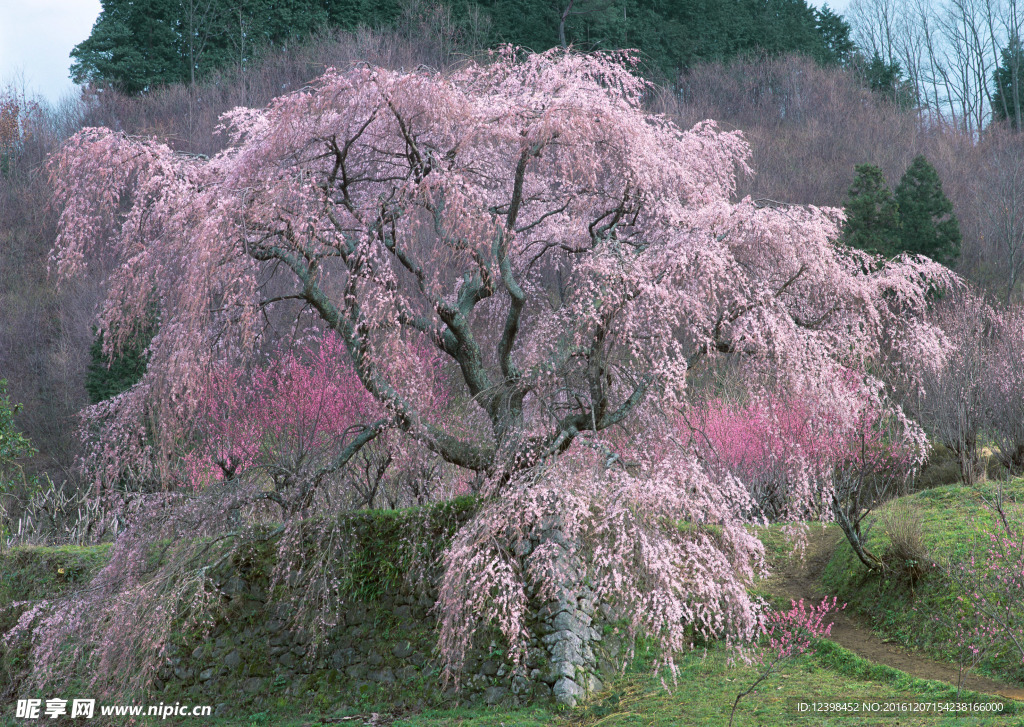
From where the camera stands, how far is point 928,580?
714cm

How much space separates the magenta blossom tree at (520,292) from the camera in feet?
17.5

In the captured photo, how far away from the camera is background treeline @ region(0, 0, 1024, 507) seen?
20141mm

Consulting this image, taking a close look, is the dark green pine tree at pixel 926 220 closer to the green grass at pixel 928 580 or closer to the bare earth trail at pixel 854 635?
the green grass at pixel 928 580

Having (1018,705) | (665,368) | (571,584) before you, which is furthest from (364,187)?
(1018,705)

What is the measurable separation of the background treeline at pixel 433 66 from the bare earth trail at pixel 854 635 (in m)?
12.4

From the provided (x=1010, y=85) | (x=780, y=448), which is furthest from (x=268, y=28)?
(x=1010, y=85)

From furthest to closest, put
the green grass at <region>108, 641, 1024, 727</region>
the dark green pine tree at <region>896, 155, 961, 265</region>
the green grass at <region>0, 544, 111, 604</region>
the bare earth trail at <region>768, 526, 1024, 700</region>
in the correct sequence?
the dark green pine tree at <region>896, 155, 961, 265</region>
the green grass at <region>0, 544, 111, 604</region>
the bare earth trail at <region>768, 526, 1024, 700</region>
the green grass at <region>108, 641, 1024, 727</region>

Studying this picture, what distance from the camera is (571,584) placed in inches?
248

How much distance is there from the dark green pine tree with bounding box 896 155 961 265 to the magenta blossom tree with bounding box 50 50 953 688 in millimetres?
11303

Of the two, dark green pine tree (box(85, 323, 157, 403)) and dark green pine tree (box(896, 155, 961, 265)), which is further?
dark green pine tree (box(896, 155, 961, 265))

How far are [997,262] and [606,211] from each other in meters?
17.0

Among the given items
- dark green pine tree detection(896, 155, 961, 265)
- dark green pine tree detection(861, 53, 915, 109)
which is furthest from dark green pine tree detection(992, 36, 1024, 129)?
dark green pine tree detection(896, 155, 961, 265)

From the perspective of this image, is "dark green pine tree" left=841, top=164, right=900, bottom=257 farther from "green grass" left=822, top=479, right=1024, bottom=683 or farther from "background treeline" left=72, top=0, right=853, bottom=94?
"background treeline" left=72, top=0, right=853, bottom=94

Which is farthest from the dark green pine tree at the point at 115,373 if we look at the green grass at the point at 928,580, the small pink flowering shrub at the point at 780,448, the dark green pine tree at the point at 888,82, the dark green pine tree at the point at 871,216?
the dark green pine tree at the point at 888,82
